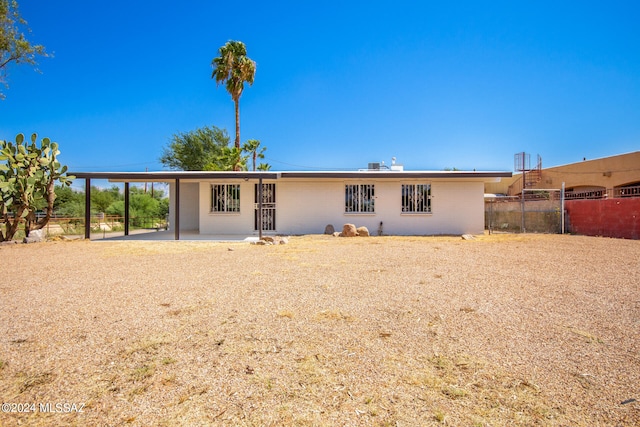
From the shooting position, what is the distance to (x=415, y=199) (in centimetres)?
1536

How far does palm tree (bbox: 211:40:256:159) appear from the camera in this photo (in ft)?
74.7

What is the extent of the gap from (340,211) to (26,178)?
12010 mm

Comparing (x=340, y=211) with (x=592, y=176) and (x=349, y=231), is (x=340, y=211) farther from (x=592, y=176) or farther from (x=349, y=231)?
(x=592, y=176)

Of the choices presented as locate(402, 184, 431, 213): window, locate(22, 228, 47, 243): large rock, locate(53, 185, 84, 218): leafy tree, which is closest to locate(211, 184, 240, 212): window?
locate(22, 228, 47, 243): large rock

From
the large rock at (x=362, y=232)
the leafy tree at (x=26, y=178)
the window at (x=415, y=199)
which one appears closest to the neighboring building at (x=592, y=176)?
the window at (x=415, y=199)

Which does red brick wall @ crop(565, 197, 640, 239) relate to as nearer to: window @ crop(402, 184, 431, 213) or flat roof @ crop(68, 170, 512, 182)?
flat roof @ crop(68, 170, 512, 182)

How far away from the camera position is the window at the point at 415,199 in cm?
1531

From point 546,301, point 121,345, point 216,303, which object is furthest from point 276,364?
point 546,301

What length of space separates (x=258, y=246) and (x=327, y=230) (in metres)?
4.56

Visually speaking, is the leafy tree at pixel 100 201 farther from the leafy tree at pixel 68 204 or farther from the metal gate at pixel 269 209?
the metal gate at pixel 269 209

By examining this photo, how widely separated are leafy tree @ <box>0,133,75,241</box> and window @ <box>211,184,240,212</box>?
541 cm

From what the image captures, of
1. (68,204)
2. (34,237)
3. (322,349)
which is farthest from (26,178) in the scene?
(68,204)

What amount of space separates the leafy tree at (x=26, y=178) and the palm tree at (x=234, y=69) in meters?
11.2

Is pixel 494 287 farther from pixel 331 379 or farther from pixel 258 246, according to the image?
pixel 258 246
